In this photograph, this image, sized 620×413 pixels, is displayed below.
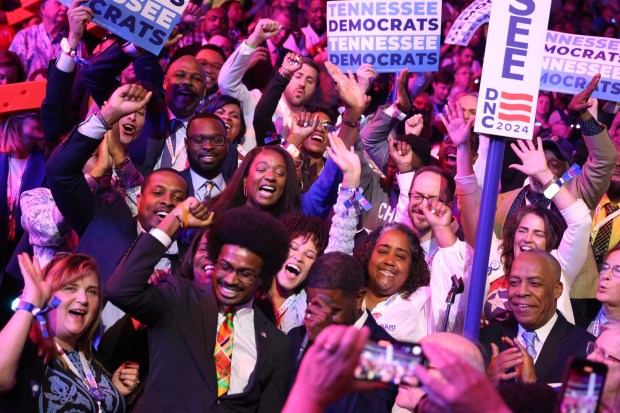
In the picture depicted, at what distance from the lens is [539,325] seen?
5582 mm

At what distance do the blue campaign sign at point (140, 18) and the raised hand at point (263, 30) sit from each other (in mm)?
780

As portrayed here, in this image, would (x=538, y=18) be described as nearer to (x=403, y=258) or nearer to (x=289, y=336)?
(x=403, y=258)

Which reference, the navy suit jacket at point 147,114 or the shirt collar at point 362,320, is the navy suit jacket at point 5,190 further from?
the shirt collar at point 362,320

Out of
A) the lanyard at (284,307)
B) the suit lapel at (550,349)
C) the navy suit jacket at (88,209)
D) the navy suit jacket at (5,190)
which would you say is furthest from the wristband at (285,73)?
the suit lapel at (550,349)

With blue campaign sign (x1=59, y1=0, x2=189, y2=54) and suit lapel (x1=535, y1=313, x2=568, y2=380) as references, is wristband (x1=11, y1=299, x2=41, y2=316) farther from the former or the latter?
blue campaign sign (x1=59, y1=0, x2=189, y2=54)

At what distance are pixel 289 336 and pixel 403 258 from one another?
47.1 inches

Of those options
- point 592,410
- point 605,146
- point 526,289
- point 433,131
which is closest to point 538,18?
point 526,289

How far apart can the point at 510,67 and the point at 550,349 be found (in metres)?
1.52

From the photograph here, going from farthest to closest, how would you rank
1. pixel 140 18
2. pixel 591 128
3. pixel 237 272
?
pixel 140 18 → pixel 591 128 → pixel 237 272

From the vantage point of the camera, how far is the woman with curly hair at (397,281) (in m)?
5.78

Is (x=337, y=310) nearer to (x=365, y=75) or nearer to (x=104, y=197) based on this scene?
(x=104, y=197)

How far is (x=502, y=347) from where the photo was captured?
214 inches

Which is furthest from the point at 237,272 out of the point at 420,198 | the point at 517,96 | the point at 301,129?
the point at 301,129

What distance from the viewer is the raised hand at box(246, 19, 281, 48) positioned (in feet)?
25.4
